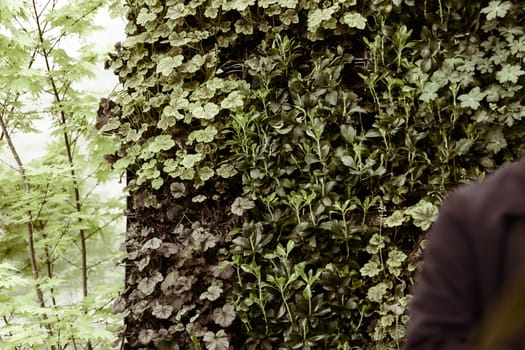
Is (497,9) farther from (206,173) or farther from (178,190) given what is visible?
(178,190)

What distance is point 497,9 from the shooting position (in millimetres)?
2010

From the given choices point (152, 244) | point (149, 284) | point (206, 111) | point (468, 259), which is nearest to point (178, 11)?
point (206, 111)

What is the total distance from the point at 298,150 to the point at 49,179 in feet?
4.66

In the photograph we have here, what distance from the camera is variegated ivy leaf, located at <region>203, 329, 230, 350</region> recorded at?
7.59ft

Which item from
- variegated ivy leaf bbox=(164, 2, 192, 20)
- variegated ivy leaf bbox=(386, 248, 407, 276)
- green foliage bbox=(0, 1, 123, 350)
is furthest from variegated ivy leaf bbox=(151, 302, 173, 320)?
variegated ivy leaf bbox=(164, 2, 192, 20)

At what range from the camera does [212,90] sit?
8.14 ft

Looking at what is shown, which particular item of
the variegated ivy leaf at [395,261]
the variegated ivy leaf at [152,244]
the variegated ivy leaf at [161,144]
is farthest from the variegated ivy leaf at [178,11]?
the variegated ivy leaf at [395,261]

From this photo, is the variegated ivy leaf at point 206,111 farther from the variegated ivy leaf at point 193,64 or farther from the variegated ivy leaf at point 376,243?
the variegated ivy leaf at point 376,243

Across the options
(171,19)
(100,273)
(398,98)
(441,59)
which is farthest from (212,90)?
(100,273)

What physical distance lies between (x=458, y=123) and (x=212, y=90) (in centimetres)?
97

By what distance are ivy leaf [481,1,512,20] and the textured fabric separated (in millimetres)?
1596

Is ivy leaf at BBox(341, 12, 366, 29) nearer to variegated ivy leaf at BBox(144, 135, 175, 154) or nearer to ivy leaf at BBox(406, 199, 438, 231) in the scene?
ivy leaf at BBox(406, 199, 438, 231)

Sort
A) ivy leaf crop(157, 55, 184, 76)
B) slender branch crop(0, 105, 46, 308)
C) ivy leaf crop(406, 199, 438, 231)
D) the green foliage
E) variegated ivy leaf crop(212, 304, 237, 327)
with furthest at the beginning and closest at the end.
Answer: slender branch crop(0, 105, 46, 308) → the green foliage → ivy leaf crop(157, 55, 184, 76) → variegated ivy leaf crop(212, 304, 237, 327) → ivy leaf crop(406, 199, 438, 231)

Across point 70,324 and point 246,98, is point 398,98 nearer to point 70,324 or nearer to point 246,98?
point 246,98
